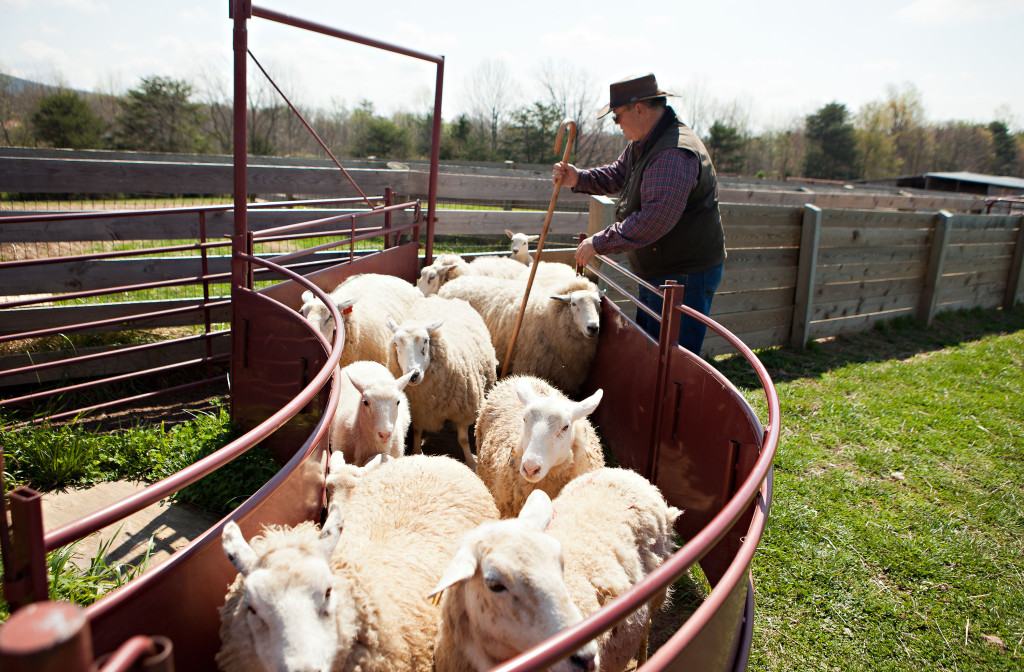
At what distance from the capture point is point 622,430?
4156 mm

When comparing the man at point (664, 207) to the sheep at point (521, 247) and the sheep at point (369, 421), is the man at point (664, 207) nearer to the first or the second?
the sheep at point (369, 421)

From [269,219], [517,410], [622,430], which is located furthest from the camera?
[269,219]

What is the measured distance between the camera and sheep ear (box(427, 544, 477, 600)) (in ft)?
6.20

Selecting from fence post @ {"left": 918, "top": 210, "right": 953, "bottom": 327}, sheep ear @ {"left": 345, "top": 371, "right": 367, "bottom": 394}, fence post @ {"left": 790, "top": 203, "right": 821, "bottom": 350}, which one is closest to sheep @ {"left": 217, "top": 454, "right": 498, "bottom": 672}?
sheep ear @ {"left": 345, "top": 371, "right": 367, "bottom": 394}

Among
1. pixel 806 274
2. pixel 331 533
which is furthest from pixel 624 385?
pixel 806 274

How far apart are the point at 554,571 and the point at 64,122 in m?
22.0

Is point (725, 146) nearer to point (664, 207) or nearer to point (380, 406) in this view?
point (664, 207)

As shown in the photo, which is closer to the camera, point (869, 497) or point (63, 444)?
point (63, 444)

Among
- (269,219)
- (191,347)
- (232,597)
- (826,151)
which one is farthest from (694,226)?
(826,151)

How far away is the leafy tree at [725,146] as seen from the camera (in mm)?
36750

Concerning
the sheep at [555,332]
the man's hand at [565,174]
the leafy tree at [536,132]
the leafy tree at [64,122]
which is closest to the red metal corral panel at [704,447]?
the sheep at [555,332]

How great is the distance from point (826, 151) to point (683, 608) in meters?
47.1

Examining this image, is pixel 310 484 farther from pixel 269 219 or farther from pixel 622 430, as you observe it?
pixel 269 219

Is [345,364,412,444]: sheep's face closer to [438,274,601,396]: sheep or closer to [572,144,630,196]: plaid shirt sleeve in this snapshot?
[438,274,601,396]: sheep
